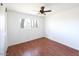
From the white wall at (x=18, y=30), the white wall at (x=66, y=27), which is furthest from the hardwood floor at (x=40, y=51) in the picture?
the white wall at (x=18, y=30)

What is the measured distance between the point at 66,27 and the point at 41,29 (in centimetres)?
175

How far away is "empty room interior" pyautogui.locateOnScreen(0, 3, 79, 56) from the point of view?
2252mm

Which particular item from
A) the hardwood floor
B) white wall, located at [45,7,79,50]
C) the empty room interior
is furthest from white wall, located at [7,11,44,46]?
white wall, located at [45,7,79,50]

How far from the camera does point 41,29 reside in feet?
14.3

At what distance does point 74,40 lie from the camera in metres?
2.57

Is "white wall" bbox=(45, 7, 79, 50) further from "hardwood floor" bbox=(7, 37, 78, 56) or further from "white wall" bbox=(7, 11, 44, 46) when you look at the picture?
"white wall" bbox=(7, 11, 44, 46)

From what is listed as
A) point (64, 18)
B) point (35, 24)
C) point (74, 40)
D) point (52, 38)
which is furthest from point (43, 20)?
point (74, 40)

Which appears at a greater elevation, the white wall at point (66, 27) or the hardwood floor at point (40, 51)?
the white wall at point (66, 27)

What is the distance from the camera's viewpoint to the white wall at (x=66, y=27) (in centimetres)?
249

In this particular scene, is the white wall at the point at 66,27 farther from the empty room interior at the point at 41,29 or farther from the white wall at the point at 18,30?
the white wall at the point at 18,30

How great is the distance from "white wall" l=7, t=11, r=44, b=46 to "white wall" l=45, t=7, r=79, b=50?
2.89 ft

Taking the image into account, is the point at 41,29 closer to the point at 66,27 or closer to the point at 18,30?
the point at 18,30

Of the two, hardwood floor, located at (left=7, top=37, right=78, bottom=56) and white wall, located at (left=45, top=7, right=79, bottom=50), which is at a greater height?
white wall, located at (left=45, top=7, right=79, bottom=50)

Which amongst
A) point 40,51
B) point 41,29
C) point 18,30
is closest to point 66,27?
point 40,51
